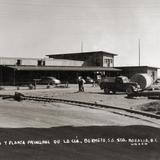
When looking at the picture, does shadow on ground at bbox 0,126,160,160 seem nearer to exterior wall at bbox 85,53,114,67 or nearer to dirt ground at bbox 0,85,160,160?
dirt ground at bbox 0,85,160,160

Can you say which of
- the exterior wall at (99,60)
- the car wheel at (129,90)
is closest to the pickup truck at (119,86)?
the car wheel at (129,90)

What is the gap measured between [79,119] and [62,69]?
52564 millimetres

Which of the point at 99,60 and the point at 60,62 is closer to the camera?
the point at 60,62

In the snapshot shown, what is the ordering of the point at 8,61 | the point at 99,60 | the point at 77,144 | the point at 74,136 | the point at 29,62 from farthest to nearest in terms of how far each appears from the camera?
the point at 99,60 < the point at 29,62 < the point at 8,61 < the point at 74,136 < the point at 77,144

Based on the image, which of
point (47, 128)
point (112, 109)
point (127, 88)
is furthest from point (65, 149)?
point (127, 88)

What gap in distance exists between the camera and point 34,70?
6531 centimetres

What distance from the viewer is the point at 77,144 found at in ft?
33.6

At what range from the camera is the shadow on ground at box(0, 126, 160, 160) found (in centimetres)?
905

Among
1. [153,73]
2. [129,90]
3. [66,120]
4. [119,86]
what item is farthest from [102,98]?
[153,73]

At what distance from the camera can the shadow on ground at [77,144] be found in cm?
905

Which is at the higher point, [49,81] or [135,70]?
[135,70]

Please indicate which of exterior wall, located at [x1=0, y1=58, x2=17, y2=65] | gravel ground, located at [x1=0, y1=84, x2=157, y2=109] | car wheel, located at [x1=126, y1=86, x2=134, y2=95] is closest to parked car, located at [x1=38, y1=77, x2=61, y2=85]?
exterior wall, located at [x1=0, y1=58, x2=17, y2=65]

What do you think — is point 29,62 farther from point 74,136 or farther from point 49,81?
point 74,136

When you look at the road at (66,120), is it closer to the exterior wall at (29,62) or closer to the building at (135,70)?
the exterior wall at (29,62)
